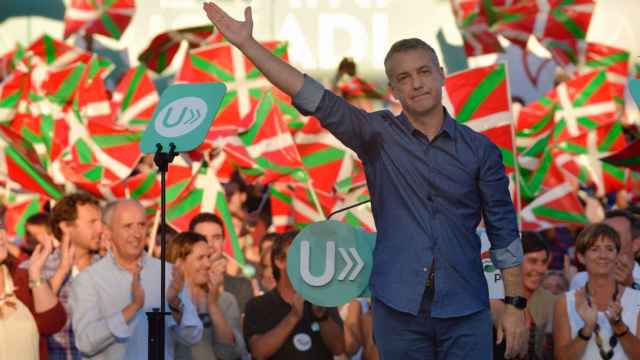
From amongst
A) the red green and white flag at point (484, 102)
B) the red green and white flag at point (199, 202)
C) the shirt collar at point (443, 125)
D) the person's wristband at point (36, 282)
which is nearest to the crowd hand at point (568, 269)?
the red green and white flag at point (484, 102)

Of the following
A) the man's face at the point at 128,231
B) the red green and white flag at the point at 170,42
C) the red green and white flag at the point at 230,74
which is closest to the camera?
the man's face at the point at 128,231

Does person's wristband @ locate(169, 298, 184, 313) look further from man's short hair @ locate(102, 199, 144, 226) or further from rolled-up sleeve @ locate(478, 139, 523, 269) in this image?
rolled-up sleeve @ locate(478, 139, 523, 269)

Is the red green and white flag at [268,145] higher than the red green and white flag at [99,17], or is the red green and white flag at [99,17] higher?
the red green and white flag at [99,17]

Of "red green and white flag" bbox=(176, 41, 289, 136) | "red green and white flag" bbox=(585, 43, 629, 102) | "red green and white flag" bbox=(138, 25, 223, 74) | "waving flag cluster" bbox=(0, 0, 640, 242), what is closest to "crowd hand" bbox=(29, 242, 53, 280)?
"waving flag cluster" bbox=(0, 0, 640, 242)

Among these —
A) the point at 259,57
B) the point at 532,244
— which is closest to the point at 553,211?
the point at 532,244

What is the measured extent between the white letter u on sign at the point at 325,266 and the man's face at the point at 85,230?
8.99 feet

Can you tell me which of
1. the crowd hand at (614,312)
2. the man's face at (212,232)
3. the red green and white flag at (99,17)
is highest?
the red green and white flag at (99,17)

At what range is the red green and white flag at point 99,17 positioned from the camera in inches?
556

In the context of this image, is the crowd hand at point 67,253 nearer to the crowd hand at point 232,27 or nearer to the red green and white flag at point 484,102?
the red green and white flag at point 484,102

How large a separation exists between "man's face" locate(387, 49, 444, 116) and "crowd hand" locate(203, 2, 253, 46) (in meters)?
0.53

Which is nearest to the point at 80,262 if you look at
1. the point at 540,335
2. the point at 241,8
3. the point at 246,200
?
the point at 540,335

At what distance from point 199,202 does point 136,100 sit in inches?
78.7

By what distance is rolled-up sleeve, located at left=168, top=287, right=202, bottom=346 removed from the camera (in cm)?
808

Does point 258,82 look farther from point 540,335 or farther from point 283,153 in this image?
point 540,335
